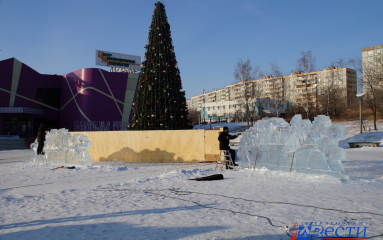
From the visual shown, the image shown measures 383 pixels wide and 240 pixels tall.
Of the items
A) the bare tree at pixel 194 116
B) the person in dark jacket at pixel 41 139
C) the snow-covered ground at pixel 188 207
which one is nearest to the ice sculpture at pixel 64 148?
the person in dark jacket at pixel 41 139

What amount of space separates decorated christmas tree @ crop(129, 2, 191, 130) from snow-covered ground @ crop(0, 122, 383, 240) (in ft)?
28.1

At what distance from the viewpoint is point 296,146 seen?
910cm

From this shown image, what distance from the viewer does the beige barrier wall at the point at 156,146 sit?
13820 millimetres

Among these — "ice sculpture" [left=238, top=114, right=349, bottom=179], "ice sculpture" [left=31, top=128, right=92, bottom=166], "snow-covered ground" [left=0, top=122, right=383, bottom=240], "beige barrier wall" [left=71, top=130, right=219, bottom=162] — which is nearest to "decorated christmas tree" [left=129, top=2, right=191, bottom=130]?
"beige barrier wall" [left=71, top=130, right=219, bottom=162]

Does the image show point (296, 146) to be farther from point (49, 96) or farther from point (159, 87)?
point (49, 96)

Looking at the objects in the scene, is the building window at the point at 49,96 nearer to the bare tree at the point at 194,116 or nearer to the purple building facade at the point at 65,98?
the purple building facade at the point at 65,98

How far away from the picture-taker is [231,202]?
5371 mm

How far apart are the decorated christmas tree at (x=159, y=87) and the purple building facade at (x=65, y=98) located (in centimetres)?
2443

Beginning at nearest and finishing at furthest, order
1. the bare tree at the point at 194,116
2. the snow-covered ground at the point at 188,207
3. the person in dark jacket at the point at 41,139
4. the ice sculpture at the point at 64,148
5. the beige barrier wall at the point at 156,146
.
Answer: the snow-covered ground at the point at 188,207, the ice sculpture at the point at 64,148, the person in dark jacket at the point at 41,139, the beige barrier wall at the point at 156,146, the bare tree at the point at 194,116

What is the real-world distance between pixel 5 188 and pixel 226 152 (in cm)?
747

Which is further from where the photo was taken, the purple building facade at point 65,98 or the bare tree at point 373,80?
the purple building facade at point 65,98

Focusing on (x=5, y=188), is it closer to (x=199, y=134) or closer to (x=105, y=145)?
(x=105, y=145)

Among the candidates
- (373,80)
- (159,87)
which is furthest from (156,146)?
(373,80)

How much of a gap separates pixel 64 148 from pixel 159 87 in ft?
22.1
